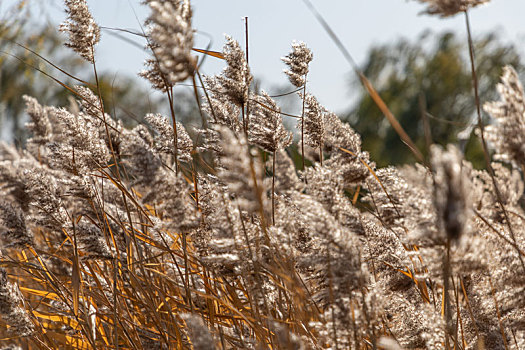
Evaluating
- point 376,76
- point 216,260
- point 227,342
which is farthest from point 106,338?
point 376,76

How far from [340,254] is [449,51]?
16.7 m

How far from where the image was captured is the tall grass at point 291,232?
0.92 meters

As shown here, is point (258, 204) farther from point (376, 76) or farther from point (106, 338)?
point (376, 76)

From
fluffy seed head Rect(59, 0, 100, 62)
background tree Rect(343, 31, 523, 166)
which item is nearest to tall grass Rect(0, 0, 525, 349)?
fluffy seed head Rect(59, 0, 100, 62)

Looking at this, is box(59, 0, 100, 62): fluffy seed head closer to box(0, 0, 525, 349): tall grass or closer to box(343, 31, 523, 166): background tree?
box(0, 0, 525, 349): tall grass

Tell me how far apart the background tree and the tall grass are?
37.1ft

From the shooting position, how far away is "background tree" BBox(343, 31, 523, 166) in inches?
540

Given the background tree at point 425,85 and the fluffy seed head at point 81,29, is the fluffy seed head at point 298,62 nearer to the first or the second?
the fluffy seed head at point 81,29

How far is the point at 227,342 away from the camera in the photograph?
5.11 feet

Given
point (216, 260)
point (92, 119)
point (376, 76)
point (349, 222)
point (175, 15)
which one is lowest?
point (216, 260)

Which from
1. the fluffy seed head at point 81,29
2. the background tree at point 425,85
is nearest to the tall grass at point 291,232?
the fluffy seed head at point 81,29

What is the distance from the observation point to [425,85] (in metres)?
15.4

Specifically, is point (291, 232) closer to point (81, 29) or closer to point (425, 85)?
point (81, 29)

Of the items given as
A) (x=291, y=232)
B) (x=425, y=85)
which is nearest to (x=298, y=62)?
(x=291, y=232)
